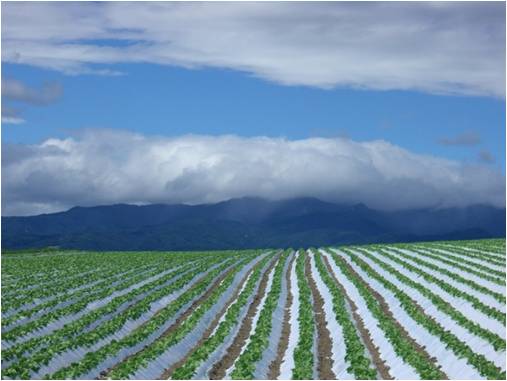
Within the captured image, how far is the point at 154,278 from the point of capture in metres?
49.9

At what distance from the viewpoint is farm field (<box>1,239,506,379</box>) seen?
72.2 ft

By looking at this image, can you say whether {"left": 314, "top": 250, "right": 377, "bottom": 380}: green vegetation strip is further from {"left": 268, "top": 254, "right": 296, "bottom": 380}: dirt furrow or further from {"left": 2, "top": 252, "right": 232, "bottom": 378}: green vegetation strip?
{"left": 2, "top": 252, "right": 232, "bottom": 378}: green vegetation strip

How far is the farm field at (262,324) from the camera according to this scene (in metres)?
22.0

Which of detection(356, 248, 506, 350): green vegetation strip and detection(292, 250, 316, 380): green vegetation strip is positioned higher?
detection(356, 248, 506, 350): green vegetation strip

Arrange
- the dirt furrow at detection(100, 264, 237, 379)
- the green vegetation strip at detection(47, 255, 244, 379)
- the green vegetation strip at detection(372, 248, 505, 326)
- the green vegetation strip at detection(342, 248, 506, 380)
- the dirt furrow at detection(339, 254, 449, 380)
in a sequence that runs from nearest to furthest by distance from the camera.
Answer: the green vegetation strip at detection(342, 248, 506, 380), the green vegetation strip at detection(47, 255, 244, 379), the dirt furrow at detection(100, 264, 237, 379), the dirt furrow at detection(339, 254, 449, 380), the green vegetation strip at detection(372, 248, 505, 326)

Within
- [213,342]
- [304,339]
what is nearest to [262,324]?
[304,339]

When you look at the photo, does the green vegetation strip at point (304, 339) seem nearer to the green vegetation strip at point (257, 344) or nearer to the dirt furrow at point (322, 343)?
the dirt furrow at point (322, 343)

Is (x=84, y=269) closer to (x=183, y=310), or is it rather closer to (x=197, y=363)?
(x=183, y=310)

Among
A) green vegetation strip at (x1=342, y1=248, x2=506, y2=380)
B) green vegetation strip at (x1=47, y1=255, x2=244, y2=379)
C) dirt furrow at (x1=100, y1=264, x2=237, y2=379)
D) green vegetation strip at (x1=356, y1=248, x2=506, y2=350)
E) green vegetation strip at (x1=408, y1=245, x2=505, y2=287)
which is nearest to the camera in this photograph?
green vegetation strip at (x1=342, y1=248, x2=506, y2=380)

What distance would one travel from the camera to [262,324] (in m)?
29.8

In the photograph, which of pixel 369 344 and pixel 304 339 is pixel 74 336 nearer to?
pixel 304 339

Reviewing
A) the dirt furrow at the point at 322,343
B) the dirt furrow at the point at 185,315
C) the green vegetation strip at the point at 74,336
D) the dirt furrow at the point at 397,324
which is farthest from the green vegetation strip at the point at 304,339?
the green vegetation strip at the point at 74,336

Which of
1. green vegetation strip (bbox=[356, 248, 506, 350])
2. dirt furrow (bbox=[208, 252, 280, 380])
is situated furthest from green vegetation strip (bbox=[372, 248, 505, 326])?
dirt furrow (bbox=[208, 252, 280, 380])

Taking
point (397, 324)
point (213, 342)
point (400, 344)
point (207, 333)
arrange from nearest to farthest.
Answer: point (400, 344) → point (213, 342) → point (207, 333) → point (397, 324)
